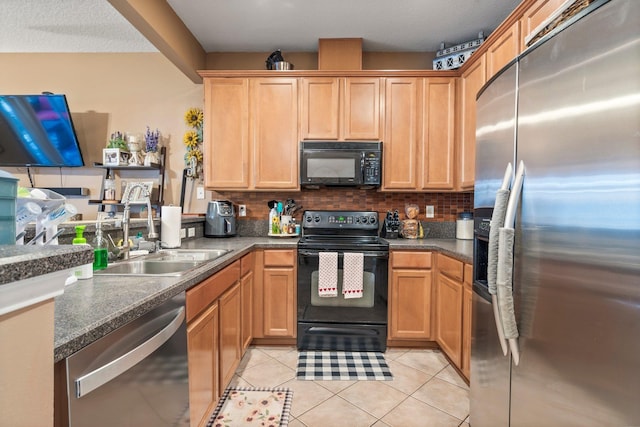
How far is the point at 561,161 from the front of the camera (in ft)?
2.73

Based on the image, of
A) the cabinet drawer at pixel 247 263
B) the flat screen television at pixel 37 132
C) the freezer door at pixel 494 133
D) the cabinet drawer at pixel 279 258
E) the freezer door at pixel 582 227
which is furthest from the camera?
the flat screen television at pixel 37 132

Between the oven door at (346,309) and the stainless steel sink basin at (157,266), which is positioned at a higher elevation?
the stainless steel sink basin at (157,266)

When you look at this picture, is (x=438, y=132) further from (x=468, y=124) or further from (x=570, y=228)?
(x=570, y=228)

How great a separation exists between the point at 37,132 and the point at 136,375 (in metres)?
3.28

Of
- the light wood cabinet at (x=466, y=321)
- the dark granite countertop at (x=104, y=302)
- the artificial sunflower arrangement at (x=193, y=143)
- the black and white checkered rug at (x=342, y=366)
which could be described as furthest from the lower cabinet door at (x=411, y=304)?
the artificial sunflower arrangement at (x=193, y=143)

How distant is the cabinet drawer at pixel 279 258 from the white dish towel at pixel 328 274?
0.25 metres

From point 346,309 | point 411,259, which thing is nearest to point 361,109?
point 411,259

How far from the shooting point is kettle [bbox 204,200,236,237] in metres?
2.75

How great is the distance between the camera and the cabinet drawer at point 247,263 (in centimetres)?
216

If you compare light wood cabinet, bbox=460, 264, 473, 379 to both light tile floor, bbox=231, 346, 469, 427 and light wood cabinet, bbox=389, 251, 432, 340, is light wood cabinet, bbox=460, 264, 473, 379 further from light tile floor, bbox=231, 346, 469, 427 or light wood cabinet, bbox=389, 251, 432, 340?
light wood cabinet, bbox=389, 251, 432, 340

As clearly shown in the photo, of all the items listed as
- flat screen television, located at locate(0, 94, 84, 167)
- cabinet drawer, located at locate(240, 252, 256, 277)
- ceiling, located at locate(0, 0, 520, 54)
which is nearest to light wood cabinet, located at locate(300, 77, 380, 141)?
ceiling, located at locate(0, 0, 520, 54)

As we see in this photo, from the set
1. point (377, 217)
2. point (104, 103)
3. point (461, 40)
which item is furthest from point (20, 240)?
point (461, 40)

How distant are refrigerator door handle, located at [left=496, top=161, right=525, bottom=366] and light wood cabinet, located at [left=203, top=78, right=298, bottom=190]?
1.98m

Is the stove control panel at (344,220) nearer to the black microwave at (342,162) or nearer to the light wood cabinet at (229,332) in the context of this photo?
the black microwave at (342,162)
